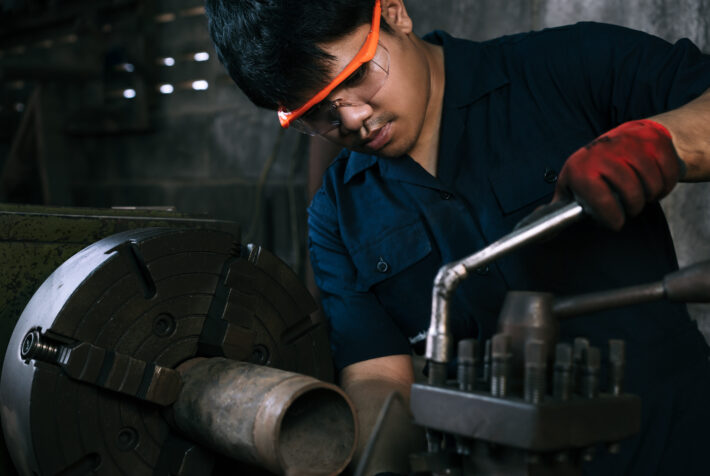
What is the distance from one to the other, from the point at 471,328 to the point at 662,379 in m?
0.34

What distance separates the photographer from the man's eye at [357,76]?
1.12 m

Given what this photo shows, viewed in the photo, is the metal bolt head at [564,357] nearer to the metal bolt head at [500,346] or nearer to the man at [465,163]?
the metal bolt head at [500,346]

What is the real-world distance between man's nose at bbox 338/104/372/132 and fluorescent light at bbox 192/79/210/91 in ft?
8.28

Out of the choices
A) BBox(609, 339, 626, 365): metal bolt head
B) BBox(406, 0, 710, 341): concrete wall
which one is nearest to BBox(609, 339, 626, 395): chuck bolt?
BBox(609, 339, 626, 365): metal bolt head

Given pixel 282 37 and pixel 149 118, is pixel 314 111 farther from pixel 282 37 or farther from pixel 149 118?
pixel 149 118

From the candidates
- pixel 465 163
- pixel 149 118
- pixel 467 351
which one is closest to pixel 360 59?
pixel 465 163

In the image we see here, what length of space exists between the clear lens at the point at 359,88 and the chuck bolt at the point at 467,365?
0.56 meters

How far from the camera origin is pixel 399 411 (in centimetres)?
128

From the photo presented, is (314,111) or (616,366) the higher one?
(314,111)

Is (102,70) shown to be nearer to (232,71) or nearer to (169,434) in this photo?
(232,71)

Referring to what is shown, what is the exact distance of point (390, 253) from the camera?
4.47 ft

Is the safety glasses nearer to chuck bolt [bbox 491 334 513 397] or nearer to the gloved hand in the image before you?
the gloved hand

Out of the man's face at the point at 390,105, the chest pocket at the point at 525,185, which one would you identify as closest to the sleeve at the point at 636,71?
the chest pocket at the point at 525,185

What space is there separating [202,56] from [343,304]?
8.15 ft
